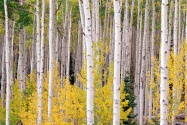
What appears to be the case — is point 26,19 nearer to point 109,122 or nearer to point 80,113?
point 80,113

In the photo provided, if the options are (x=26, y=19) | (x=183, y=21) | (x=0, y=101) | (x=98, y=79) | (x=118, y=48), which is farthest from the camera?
(x=183, y=21)

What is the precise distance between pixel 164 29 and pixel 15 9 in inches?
371

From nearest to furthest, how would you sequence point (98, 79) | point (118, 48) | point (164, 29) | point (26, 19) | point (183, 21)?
1. point (164, 29)
2. point (118, 48)
3. point (98, 79)
4. point (26, 19)
5. point (183, 21)

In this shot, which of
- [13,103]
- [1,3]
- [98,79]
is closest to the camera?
[98,79]

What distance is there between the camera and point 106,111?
1262 cm

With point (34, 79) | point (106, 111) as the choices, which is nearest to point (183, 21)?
point (34, 79)

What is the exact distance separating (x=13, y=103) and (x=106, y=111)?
27.6ft

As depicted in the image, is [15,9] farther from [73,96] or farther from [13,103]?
[13,103]

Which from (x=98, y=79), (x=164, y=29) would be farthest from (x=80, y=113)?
(x=164, y=29)

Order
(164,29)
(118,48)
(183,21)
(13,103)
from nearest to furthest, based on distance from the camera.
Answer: (164,29) → (118,48) → (13,103) → (183,21)

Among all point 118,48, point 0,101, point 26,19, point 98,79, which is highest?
point 26,19

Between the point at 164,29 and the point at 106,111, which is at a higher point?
the point at 164,29

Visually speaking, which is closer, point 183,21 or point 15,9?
point 15,9

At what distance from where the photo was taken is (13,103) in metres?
19.2
